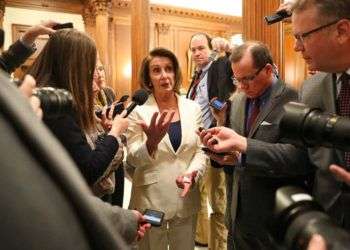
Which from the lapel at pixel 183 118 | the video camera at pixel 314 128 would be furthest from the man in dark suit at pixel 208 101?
the video camera at pixel 314 128

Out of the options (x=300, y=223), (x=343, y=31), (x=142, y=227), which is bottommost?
(x=142, y=227)

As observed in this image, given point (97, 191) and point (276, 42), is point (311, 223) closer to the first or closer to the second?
point (97, 191)

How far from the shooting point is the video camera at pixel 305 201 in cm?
73

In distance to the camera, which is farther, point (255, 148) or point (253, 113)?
point (253, 113)

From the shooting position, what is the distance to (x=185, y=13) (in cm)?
1270

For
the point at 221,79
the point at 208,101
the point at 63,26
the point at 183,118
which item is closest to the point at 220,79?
the point at 221,79

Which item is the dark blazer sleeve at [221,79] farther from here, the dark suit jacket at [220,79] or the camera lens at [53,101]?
the camera lens at [53,101]

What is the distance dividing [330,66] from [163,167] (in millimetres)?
1292

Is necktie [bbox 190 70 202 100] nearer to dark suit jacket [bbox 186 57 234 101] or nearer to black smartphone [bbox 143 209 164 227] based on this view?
dark suit jacket [bbox 186 57 234 101]

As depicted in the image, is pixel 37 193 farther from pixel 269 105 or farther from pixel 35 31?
pixel 35 31

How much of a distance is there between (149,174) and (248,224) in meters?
0.68

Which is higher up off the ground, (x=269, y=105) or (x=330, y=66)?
(x=330, y=66)

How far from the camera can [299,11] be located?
150 centimetres

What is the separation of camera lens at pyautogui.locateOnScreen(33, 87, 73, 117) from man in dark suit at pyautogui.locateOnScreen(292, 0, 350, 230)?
895 millimetres
